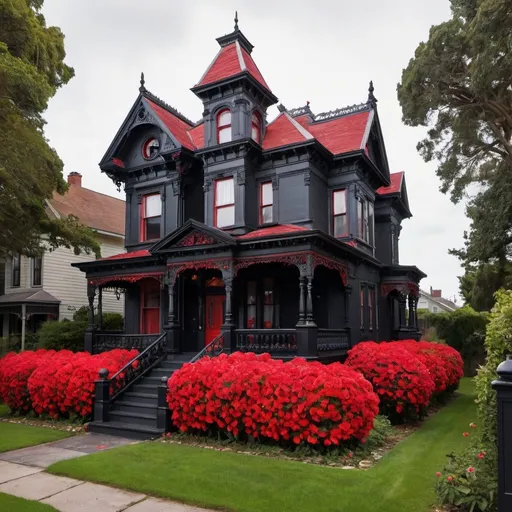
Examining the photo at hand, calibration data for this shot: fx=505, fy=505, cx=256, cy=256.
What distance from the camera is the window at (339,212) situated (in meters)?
17.4

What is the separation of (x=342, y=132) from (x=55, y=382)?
1282cm

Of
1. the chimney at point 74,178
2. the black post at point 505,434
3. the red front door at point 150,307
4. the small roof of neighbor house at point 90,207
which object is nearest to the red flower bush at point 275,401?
the black post at point 505,434

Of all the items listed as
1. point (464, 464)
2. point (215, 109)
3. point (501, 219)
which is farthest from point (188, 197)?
point (464, 464)

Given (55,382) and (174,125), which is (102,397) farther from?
(174,125)

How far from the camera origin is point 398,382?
1202 cm

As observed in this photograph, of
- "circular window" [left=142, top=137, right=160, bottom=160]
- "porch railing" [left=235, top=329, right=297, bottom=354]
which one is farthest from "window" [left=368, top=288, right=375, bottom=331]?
"circular window" [left=142, top=137, right=160, bottom=160]

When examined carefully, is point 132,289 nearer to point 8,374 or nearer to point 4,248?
point 4,248

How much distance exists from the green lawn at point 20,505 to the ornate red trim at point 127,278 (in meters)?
10.2

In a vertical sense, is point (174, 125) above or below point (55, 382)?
above

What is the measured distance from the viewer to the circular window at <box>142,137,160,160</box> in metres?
18.8

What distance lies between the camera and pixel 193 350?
17.5 m

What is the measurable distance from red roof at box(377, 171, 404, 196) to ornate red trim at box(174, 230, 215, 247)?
32.3 feet

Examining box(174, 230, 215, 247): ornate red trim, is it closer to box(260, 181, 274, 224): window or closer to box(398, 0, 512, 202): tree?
box(260, 181, 274, 224): window

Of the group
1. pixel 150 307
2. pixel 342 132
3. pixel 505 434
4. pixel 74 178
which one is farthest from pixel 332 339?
pixel 74 178
